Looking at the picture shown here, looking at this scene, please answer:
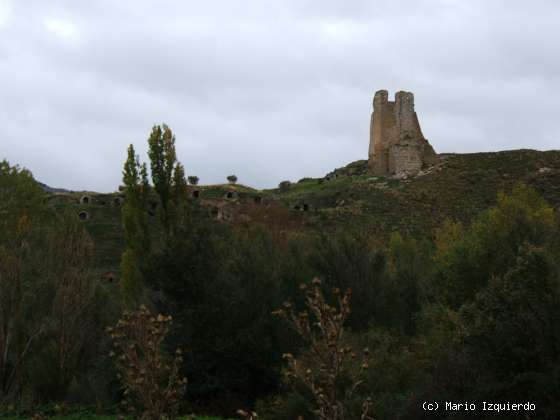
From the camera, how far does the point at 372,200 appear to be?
5125 centimetres

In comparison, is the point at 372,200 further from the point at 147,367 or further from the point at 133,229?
the point at 147,367

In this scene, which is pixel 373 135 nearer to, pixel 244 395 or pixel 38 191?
pixel 38 191

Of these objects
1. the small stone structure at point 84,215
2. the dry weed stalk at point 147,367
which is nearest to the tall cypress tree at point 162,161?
the small stone structure at point 84,215

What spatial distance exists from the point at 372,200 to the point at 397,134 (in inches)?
258

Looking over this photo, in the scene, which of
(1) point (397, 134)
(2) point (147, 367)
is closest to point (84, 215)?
(1) point (397, 134)

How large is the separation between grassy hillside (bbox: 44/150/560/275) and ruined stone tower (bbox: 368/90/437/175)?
152 centimetres

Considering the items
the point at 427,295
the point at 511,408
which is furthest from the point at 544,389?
the point at 427,295

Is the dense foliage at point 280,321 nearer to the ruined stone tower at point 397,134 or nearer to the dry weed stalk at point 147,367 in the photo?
the dry weed stalk at point 147,367

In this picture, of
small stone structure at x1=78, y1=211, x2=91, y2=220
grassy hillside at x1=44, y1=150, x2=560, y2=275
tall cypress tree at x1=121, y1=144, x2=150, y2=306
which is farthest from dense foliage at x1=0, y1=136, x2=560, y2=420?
small stone structure at x1=78, y1=211, x2=91, y2=220

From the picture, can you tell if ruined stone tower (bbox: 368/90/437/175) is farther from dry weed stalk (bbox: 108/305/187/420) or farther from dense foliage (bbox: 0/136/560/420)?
dry weed stalk (bbox: 108/305/187/420)

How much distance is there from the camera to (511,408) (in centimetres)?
1000

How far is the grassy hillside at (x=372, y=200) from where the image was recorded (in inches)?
1767

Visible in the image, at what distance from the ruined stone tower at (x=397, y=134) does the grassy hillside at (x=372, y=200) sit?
1517 millimetres

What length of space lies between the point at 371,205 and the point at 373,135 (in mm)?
7996
